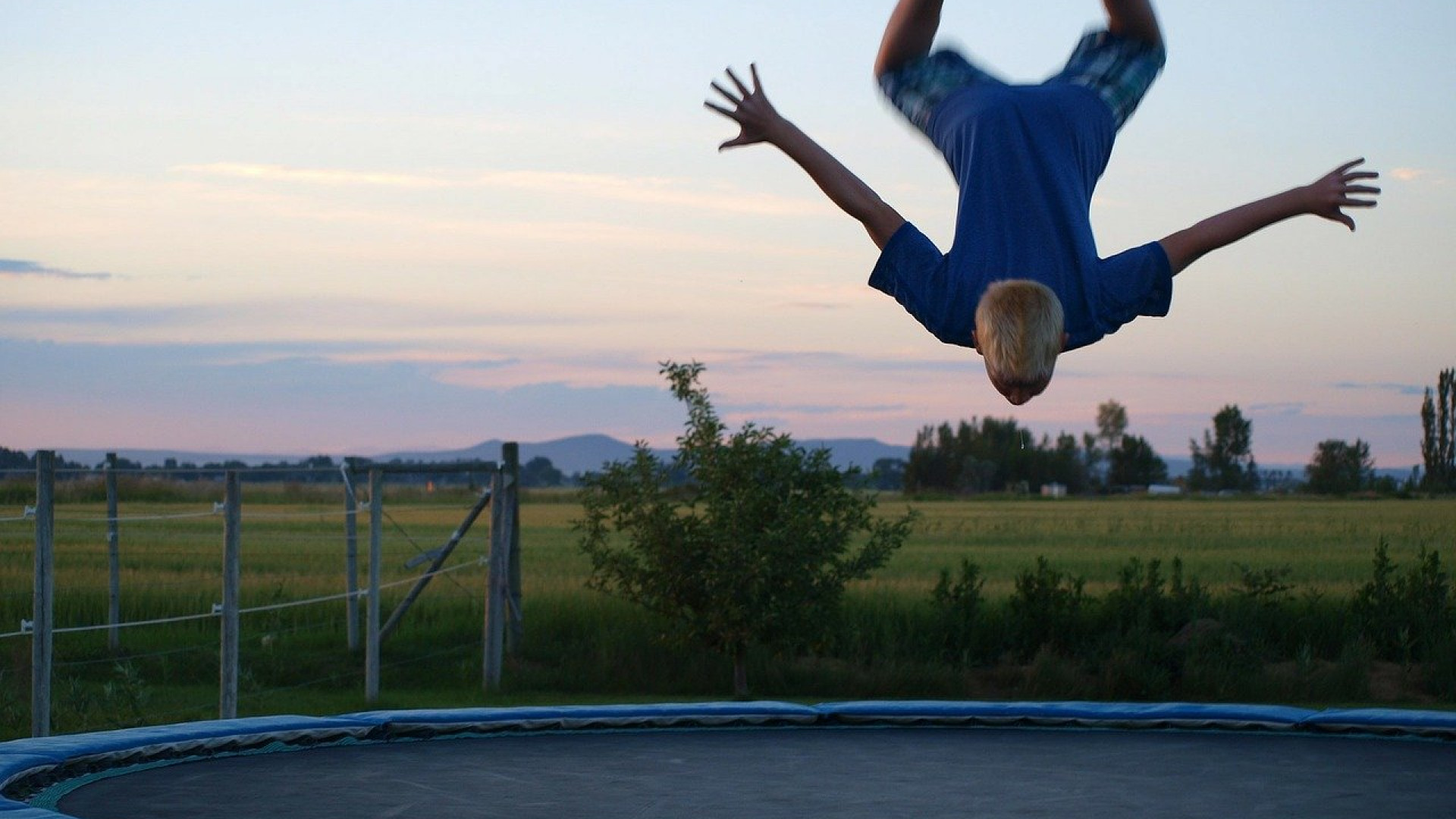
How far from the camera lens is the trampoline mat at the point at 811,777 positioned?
16.7 ft

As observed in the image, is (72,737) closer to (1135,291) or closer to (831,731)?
(831,731)

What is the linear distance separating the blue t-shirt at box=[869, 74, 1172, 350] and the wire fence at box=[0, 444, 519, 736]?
4.44 meters

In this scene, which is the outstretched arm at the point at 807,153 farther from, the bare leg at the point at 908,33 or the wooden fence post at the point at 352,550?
the wooden fence post at the point at 352,550

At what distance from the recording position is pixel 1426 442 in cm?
3344

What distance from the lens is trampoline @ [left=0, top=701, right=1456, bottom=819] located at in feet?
16.8

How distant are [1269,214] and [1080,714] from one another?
155 inches

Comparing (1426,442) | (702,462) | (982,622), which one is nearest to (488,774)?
(702,462)

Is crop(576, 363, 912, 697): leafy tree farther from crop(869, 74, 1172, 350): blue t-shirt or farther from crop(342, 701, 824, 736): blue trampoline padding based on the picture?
crop(869, 74, 1172, 350): blue t-shirt

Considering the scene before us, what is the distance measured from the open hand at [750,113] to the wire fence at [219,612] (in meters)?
4.19

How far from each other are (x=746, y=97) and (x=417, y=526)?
17913mm

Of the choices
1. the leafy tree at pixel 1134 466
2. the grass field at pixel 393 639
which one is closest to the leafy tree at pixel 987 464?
the leafy tree at pixel 1134 466

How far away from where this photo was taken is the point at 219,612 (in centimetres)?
777

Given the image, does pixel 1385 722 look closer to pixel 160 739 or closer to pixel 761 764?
pixel 761 764

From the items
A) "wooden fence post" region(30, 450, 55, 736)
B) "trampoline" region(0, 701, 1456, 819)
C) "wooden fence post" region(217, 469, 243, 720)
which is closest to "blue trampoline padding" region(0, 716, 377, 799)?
"trampoline" region(0, 701, 1456, 819)
